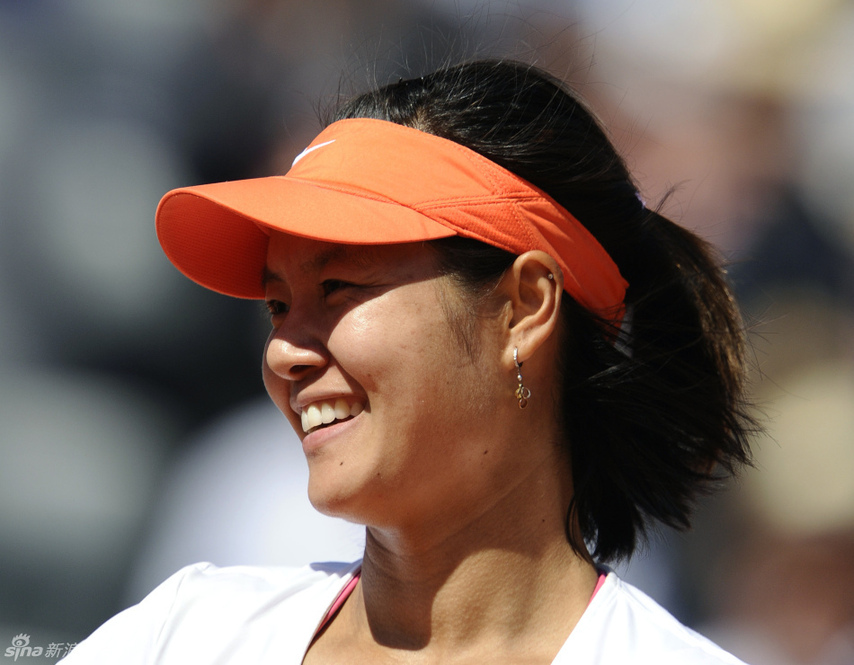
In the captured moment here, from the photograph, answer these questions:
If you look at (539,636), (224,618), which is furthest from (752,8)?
(224,618)

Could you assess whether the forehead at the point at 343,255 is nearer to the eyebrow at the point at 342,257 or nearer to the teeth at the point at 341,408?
the eyebrow at the point at 342,257

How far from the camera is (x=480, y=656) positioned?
4.97 ft

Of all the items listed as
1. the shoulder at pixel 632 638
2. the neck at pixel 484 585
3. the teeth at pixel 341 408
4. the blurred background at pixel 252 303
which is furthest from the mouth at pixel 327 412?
the blurred background at pixel 252 303

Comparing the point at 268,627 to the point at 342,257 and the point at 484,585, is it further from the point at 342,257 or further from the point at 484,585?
the point at 342,257

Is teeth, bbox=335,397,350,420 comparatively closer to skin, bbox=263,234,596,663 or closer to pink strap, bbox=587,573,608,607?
skin, bbox=263,234,596,663

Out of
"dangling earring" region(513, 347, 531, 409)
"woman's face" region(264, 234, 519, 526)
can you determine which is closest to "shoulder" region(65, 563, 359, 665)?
"woman's face" region(264, 234, 519, 526)

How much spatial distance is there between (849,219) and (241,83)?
2524 mm

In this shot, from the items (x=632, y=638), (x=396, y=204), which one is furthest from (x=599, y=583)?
(x=396, y=204)

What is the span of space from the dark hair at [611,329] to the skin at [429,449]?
104 millimetres

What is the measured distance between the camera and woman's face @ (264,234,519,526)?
143 centimetres

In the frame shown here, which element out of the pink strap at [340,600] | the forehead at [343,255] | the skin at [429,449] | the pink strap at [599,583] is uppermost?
the forehead at [343,255]

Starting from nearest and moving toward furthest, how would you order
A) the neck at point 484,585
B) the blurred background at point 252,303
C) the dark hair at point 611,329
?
1. the neck at point 484,585
2. the dark hair at point 611,329
3. the blurred background at point 252,303

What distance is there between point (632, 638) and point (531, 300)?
667 mm

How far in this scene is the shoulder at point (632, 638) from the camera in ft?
4.68
